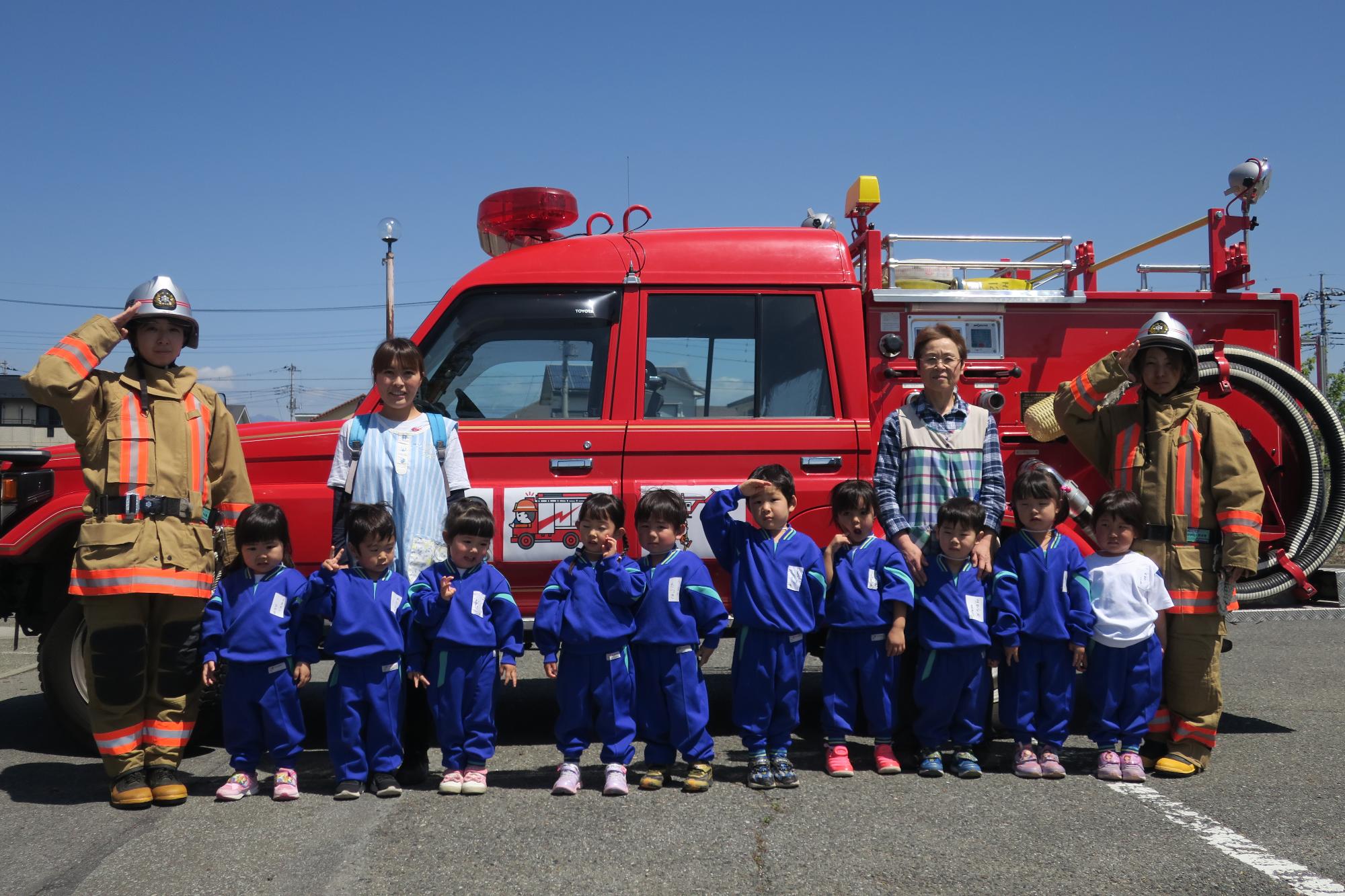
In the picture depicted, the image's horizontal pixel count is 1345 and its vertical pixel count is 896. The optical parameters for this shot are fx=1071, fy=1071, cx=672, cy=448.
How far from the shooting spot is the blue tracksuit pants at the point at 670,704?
4168mm

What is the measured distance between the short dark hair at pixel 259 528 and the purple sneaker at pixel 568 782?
4.62ft

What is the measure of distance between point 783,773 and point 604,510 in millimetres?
1261

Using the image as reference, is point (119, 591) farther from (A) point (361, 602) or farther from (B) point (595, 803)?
(B) point (595, 803)

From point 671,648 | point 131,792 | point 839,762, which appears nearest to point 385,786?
point 131,792

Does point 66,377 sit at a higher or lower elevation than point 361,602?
higher

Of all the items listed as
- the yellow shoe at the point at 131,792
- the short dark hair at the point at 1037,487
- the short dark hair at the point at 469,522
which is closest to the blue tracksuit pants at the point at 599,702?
the short dark hair at the point at 469,522

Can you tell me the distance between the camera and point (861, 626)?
435cm

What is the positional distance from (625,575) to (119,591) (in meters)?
1.94

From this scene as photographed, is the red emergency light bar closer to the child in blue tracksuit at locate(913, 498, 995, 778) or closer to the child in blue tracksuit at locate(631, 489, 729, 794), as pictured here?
the child in blue tracksuit at locate(631, 489, 729, 794)

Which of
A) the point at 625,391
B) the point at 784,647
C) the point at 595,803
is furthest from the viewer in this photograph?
the point at 625,391

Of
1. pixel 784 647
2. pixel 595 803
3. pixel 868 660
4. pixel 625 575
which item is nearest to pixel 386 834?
pixel 595 803

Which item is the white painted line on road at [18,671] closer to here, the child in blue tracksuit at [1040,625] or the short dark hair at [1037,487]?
the child in blue tracksuit at [1040,625]

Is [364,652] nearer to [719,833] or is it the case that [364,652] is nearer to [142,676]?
[142,676]

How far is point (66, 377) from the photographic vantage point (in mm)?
4039
